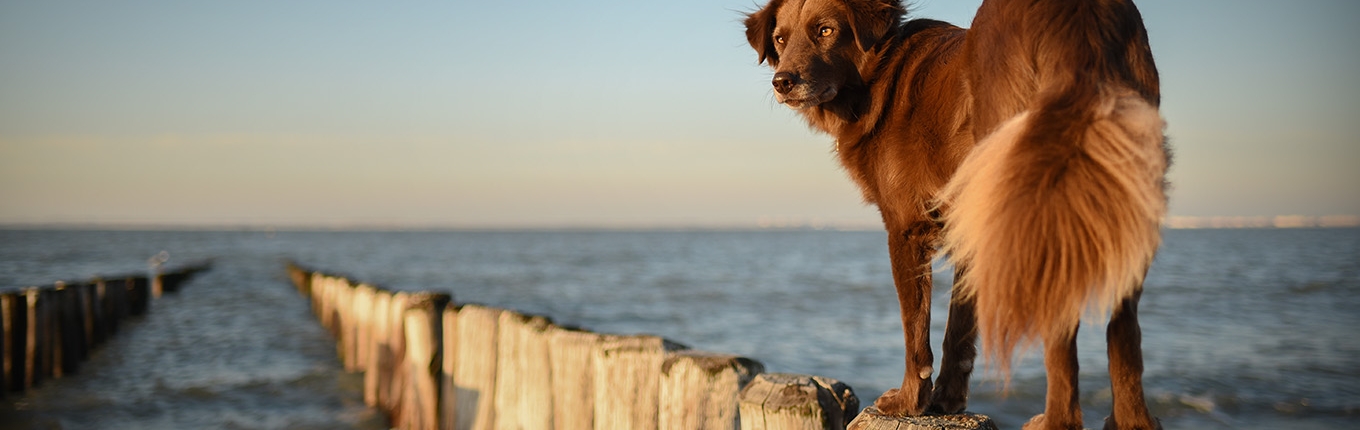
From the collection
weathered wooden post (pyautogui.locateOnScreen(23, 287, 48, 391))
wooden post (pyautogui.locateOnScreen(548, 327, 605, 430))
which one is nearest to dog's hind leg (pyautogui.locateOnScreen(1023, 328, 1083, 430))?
wooden post (pyautogui.locateOnScreen(548, 327, 605, 430))

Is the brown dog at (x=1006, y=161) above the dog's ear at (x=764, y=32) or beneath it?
beneath

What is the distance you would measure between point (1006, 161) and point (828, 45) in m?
1.16

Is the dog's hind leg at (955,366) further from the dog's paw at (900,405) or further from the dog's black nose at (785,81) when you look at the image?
the dog's black nose at (785,81)

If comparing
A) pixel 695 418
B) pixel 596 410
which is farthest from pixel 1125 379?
pixel 596 410

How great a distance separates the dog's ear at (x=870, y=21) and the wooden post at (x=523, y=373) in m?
2.66

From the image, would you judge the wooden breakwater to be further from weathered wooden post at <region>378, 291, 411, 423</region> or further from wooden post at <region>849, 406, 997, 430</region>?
wooden post at <region>849, 406, 997, 430</region>

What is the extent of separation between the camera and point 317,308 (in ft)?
60.3

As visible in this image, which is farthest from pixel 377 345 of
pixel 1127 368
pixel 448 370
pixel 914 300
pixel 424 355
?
pixel 1127 368

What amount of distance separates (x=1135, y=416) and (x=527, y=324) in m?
3.61

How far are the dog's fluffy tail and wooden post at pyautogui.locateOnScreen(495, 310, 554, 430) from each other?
330cm

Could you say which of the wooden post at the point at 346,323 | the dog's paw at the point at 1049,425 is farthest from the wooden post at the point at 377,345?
the dog's paw at the point at 1049,425

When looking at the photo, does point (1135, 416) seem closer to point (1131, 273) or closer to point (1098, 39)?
point (1131, 273)

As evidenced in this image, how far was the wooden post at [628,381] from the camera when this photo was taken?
4.14 meters

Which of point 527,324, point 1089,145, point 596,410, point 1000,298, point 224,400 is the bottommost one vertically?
point 224,400
